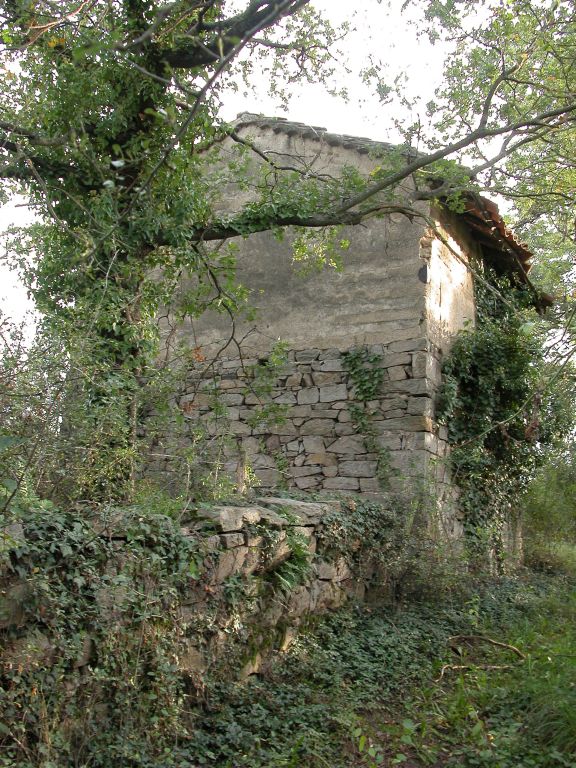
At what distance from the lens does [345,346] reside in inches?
364

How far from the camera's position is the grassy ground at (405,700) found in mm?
4062

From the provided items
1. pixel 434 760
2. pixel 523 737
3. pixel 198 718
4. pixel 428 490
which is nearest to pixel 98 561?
pixel 198 718

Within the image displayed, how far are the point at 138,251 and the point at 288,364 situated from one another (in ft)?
8.95

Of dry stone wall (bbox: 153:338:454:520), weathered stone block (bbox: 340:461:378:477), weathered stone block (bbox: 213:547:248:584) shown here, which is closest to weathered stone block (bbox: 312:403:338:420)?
dry stone wall (bbox: 153:338:454:520)

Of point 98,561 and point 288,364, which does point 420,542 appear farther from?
point 98,561

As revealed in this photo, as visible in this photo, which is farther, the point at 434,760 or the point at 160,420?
the point at 160,420

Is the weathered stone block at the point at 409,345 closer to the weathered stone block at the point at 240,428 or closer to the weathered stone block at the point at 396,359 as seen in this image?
the weathered stone block at the point at 396,359

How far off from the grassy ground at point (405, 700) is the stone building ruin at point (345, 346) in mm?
2156

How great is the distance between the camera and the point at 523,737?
4184 mm

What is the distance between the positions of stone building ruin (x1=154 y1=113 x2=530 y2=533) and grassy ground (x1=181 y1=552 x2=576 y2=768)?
216cm

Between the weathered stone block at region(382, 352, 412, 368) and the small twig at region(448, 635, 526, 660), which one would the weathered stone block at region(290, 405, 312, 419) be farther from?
the small twig at region(448, 635, 526, 660)

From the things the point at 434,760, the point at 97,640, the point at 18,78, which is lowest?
the point at 434,760

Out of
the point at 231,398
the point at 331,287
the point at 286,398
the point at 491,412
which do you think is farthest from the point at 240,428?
the point at 491,412

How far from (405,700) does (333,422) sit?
14.4 ft
